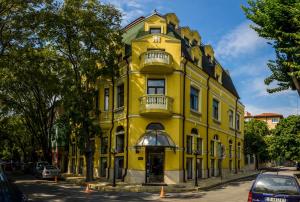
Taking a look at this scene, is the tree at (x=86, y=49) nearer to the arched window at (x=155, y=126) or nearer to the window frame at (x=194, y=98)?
the arched window at (x=155, y=126)

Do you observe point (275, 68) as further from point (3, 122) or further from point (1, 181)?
point (3, 122)

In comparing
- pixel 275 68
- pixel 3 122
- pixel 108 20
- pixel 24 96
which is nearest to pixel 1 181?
pixel 275 68

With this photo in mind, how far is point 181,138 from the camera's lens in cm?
3447

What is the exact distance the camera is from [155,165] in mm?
33625

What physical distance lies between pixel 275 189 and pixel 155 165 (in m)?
20.8

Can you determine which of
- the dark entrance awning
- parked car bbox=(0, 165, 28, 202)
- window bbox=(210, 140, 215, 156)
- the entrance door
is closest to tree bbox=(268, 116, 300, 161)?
window bbox=(210, 140, 215, 156)

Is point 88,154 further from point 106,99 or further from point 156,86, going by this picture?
point 156,86

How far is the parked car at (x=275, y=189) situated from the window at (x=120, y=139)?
22536mm

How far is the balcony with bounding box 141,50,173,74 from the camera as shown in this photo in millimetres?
32906

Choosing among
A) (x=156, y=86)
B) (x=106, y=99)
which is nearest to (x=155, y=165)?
(x=156, y=86)

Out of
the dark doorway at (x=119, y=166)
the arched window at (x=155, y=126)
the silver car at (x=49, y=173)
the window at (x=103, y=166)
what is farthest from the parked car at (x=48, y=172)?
the arched window at (x=155, y=126)

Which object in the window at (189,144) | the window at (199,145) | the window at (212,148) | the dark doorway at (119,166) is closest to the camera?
the dark doorway at (119,166)

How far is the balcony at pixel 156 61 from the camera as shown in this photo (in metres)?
32.9

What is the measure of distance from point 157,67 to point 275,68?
47.5 feet
